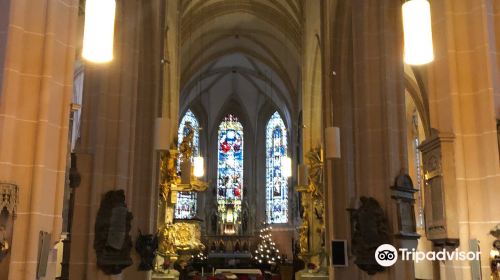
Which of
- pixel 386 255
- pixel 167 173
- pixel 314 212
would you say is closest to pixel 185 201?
pixel 314 212

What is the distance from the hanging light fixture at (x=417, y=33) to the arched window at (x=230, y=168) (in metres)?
26.0

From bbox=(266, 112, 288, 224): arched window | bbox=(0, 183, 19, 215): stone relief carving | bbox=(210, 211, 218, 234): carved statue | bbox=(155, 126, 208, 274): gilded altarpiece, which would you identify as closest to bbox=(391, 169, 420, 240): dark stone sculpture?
bbox=(0, 183, 19, 215): stone relief carving

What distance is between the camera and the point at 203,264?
26953mm

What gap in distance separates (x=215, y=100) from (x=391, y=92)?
2327 centimetres

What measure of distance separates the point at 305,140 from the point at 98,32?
48.8 ft

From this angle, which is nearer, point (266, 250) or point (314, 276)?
point (314, 276)

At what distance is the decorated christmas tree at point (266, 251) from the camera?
28031 millimetres

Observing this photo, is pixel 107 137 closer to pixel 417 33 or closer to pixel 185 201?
pixel 417 33

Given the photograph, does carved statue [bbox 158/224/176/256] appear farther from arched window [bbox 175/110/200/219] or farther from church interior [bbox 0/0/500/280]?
arched window [bbox 175/110/200/219]

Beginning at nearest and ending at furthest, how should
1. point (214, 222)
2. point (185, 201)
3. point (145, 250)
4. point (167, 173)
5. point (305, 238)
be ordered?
point (145, 250) < point (167, 173) < point (305, 238) < point (214, 222) < point (185, 201)

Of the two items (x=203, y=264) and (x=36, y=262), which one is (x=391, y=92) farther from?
(x=203, y=264)

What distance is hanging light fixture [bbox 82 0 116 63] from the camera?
5207mm

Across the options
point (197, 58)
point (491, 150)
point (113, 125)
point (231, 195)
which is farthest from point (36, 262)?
point (231, 195)

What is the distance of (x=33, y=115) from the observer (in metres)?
5.02
